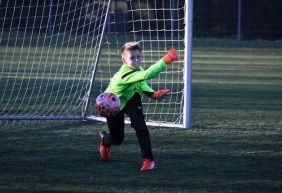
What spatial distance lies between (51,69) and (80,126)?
23.4 feet

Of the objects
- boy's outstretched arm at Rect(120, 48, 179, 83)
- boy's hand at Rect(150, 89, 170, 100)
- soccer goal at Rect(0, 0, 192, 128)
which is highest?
boy's outstretched arm at Rect(120, 48, 179, 83)

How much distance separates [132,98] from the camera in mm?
7871

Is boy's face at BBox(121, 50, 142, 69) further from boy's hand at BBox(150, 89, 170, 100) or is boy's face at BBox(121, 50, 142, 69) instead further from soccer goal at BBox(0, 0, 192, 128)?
soccer goal at BBox(0, 0, 192, 128)

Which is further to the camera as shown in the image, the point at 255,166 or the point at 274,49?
the point at 274,49

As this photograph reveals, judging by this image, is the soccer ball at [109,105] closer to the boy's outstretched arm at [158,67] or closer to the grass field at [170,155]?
the boy's outstretched arm at [158,67]

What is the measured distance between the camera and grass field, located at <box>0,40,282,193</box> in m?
6.73

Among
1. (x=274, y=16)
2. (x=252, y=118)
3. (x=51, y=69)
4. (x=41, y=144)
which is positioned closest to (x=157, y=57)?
(x=51, y=69)

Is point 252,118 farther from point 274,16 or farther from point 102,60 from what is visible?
point 274,16

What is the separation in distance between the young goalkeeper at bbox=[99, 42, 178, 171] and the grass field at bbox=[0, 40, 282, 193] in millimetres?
160

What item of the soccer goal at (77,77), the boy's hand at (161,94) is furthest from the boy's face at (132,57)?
the soccer goal at (77,77)

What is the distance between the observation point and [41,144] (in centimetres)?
873

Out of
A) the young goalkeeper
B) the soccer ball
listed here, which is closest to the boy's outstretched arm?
the young goalkeeper

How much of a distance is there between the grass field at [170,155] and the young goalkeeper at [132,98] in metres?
0.16

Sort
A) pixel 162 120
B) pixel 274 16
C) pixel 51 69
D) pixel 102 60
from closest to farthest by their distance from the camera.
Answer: pixel 162 120 → pixel 51 69 → pixel 102 60 → pixel 274 16
